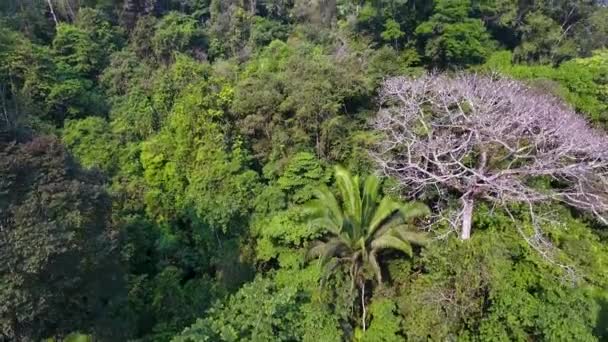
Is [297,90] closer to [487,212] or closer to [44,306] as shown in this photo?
[487,212]

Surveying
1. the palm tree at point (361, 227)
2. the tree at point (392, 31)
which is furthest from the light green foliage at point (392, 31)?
the palm tree at point (361, 227)

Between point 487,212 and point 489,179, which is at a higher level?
point 489,179

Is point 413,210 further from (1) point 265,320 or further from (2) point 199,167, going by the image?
(2) point 199,167

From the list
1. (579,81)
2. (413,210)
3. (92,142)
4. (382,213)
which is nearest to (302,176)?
(382,213)

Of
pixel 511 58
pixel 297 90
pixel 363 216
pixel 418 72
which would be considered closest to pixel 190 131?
pixel 297 90

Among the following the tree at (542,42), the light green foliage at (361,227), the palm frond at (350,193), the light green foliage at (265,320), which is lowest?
the light green foliage at (265,320)

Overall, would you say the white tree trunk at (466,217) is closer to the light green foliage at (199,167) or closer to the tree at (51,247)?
the light green foliage at (199,167)
